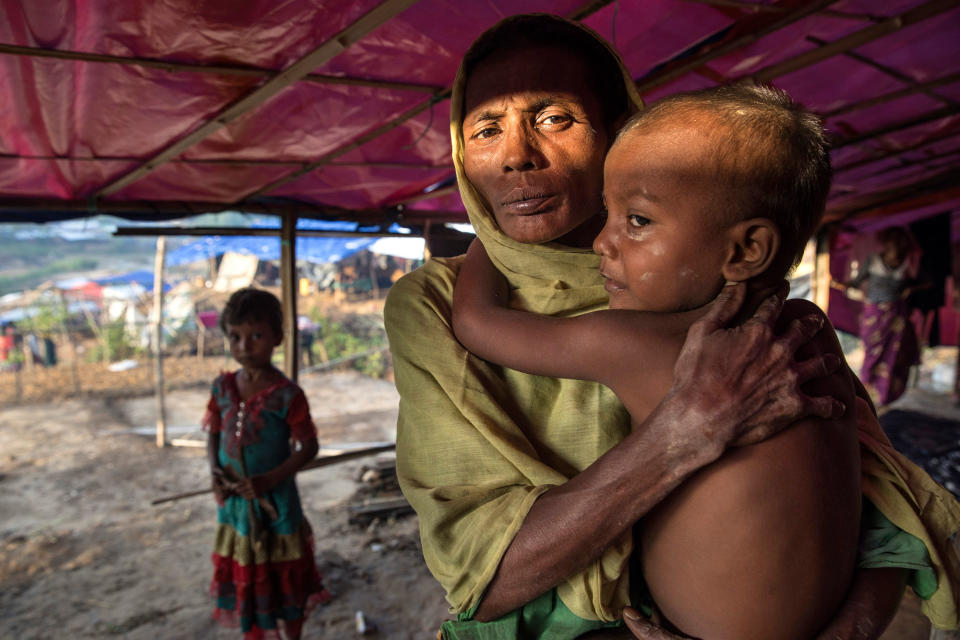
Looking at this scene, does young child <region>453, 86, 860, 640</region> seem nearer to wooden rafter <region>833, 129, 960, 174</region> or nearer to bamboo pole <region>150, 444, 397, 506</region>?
bamboo pole <region>150, 444, 397, 506</region>

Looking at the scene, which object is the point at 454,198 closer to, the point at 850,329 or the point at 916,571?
the point at 916,571

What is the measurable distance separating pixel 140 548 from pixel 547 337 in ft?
21.4

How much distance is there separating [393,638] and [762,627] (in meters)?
4.22

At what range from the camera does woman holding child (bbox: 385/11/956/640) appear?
980 millimetres

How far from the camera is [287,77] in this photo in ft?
8.48

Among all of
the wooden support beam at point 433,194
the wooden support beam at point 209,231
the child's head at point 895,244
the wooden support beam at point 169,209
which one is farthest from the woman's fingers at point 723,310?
the child's head at point 895,244

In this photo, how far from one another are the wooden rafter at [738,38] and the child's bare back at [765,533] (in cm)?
194

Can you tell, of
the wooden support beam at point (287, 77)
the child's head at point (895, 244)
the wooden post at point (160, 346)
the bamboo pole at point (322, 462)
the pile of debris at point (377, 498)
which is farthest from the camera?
the wooden post at point (160, 346)

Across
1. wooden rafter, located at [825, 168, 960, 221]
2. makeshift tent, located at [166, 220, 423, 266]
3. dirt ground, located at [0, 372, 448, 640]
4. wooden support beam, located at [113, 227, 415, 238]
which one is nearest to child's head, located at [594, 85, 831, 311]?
dirt ground, located at [0, 372, 448, 640]

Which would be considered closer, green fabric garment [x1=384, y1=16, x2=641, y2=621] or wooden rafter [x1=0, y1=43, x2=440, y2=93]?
green fabric garment [x1=384, y1=16, x2=641, y2=621]

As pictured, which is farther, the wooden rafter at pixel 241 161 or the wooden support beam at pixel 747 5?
A: the wooden rafter at pixel 241 161

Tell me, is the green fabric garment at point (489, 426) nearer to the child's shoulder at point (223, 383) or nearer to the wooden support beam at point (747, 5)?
the wooden support beam at point (747, 5)

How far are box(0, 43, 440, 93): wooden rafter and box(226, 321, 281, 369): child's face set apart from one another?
1.96 m

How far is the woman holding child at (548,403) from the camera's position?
3.22 ft
